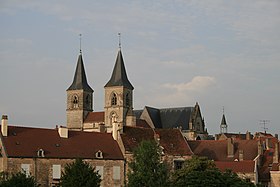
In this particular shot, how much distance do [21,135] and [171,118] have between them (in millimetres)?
60309

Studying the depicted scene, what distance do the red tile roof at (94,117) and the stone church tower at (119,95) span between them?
1519mm

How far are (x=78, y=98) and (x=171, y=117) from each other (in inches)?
735

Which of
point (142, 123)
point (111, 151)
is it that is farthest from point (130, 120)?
point (111, 151)

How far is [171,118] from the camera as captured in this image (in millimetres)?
123812

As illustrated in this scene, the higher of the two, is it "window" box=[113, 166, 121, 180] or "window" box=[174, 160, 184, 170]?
"window" box=[174, 160, 184, 170]

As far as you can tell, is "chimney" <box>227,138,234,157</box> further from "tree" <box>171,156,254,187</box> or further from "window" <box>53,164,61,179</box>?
"window" <box>53,164,61,179</box>

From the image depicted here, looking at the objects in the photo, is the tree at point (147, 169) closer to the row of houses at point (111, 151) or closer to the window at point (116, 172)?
the row of houses at point (111, 151)

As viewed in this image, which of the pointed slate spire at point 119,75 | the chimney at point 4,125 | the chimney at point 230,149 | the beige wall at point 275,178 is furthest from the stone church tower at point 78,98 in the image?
the chimney at point 4,125

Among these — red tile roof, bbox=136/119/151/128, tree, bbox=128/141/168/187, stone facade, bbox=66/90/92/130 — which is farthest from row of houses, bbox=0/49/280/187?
stone facade, bbox=66/90/92/130

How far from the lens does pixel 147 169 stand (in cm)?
5284

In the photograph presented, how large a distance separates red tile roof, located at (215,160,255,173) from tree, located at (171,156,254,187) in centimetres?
1244

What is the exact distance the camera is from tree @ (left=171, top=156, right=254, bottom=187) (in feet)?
188

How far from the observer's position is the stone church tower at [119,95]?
400ft

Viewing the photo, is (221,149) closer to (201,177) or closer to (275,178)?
(275,178)
